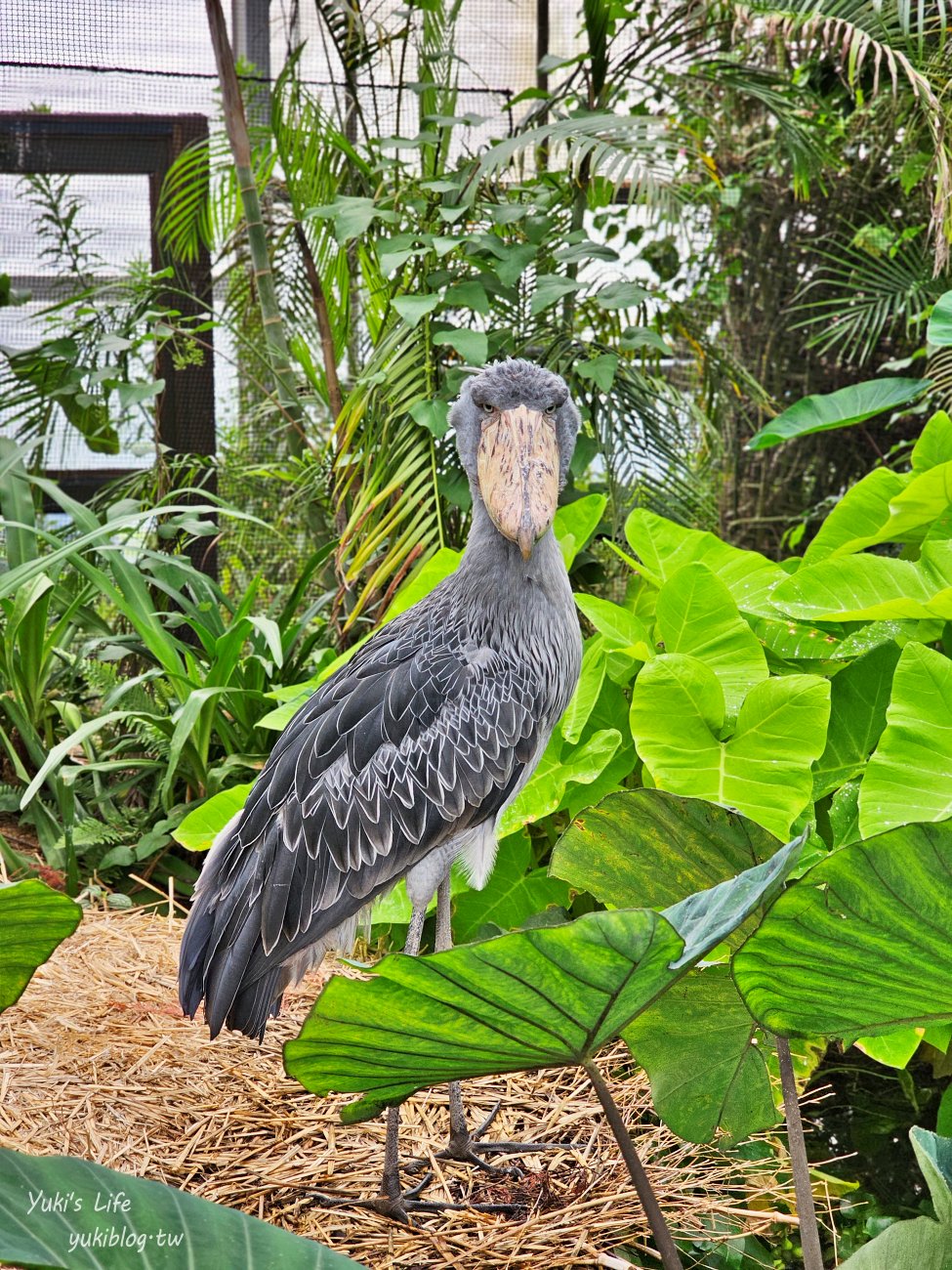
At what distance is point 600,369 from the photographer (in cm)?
237

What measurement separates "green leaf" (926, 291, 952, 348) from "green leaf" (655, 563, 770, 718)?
0.65 meters

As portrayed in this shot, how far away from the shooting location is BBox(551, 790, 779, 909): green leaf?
3.20 ft

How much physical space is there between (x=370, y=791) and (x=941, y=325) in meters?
1.39

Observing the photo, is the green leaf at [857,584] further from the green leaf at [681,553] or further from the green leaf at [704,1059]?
the green leaf at [704,1059]

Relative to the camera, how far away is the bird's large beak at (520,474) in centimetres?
149

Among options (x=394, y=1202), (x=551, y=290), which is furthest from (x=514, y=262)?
(x=394, y=1202)

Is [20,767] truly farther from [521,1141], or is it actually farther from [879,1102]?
[879,1102]

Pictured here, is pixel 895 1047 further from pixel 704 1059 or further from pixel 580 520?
pixel 580 520

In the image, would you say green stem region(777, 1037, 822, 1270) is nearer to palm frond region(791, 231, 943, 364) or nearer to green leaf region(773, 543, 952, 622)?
green leaf region(773, 543, 952, 622)

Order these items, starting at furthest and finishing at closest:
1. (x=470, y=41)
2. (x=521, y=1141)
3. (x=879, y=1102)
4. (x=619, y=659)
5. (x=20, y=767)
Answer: (x=470, y=41) < (x=20, y=767) < (x=619, y=659) < (x=879, y=1102) < (x=521, y=1141)

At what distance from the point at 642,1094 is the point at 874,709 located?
72 cm

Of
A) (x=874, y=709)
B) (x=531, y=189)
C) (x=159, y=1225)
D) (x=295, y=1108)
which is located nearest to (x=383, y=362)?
(x=531, y=189)

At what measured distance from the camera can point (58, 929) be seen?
35.4 inches

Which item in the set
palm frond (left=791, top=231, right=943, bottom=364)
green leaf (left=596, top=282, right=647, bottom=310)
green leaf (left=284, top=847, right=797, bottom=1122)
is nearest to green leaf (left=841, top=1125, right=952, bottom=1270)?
green leaf (left=284, top=847, right=797, bottom=1122)
